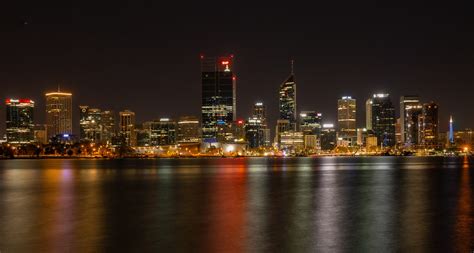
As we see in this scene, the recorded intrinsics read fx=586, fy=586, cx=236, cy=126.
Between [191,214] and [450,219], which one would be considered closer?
[450,219]

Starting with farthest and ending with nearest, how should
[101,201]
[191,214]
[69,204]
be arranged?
[101,201] → [69,204] → [191,214]

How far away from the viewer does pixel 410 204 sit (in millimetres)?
36344

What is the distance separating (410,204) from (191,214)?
14.2 m

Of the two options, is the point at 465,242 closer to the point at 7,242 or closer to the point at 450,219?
the point at 450,219

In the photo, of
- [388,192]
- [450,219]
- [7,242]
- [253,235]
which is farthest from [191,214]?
[388,192]

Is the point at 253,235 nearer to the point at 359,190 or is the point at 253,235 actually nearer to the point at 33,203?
the point at 33,203

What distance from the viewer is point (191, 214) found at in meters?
31.2

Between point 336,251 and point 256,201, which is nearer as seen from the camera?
point 336,251

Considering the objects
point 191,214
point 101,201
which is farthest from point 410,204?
point 101,201

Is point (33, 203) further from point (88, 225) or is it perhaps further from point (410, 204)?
point (410, 204)

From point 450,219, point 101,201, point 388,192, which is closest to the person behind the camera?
point 450,219

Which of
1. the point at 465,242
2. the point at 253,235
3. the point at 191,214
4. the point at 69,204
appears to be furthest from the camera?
the point at 69,204

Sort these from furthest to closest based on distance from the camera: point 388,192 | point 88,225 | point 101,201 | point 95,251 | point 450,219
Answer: point 388,192
point 101,201
point 450,219
point 88,225
point 95,251

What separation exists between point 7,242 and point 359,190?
102ft
